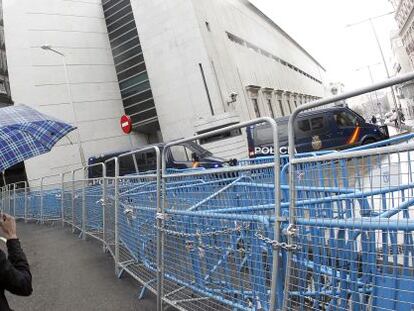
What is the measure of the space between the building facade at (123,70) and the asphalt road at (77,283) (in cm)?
2302

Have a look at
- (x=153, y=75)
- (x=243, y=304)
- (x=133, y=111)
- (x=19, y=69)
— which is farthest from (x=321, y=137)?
(x=19, y=69)

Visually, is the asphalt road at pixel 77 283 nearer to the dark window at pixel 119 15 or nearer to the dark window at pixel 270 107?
the dark window at pixel 119 15

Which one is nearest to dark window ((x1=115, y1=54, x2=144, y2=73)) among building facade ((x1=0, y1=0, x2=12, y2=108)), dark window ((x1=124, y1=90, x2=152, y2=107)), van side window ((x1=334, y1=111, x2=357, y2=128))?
dark window ((x1=124, y1=90, x2=152, y2=107))

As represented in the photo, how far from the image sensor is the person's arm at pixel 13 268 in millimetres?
2482

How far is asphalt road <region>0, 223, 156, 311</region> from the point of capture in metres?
4.98

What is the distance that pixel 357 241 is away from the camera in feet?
7.68

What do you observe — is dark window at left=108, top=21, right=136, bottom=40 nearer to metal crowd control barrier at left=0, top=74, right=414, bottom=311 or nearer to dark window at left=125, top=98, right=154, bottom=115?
dark window at left=125, top=98, right=154, bottom=115

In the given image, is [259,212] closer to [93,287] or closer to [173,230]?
[173,230]

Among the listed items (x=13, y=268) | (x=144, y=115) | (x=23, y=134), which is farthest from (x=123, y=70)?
(x=13, y=268)

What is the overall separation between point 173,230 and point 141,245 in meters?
1.16

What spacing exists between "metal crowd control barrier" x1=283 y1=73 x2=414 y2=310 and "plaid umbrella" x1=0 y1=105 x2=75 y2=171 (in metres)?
2.51

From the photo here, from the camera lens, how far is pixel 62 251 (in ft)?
26.9

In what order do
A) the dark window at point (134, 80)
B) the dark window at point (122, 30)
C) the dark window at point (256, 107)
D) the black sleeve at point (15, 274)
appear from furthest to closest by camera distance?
1. the dark window at point (256, 107)
2. the dark window at point (122, 30)
3. the dark window at point (134, 80)
4. the black sleeve at point (15, 274)

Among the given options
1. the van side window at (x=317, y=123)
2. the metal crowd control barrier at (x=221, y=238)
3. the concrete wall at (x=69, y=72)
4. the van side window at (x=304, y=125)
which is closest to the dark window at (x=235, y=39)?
the concrete wall at (x=69, y=72)
